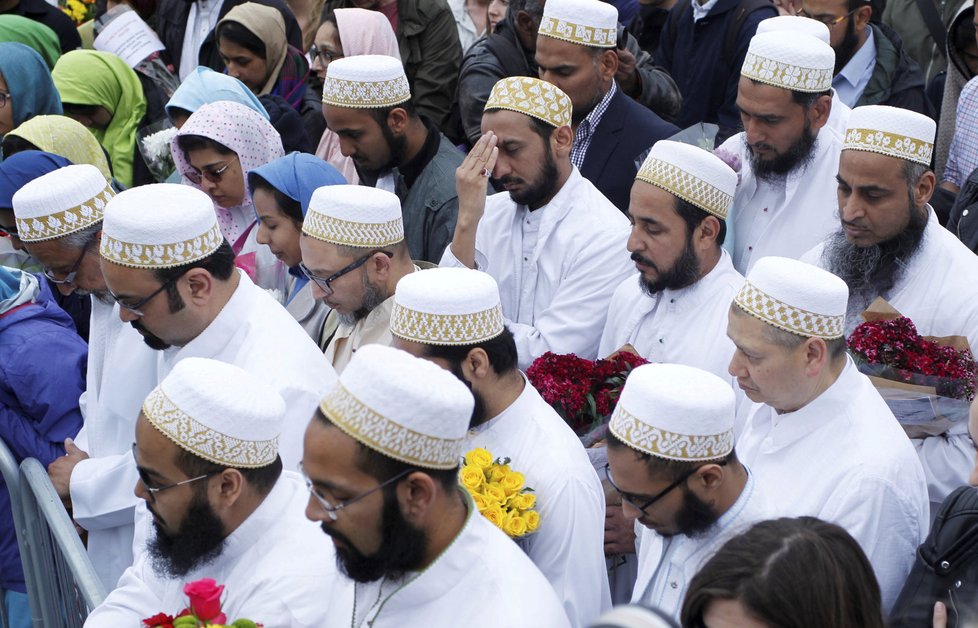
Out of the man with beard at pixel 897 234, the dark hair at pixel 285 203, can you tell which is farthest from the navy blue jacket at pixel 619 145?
the dark hair at pixel 285 203

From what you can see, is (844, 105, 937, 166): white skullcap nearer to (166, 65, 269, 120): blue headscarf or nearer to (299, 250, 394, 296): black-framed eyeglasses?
(299, 250, 394, 296): black-framed eyeglasses

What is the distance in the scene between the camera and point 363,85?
236 inches

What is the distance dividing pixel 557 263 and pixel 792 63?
4.69ft

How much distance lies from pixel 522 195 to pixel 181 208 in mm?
1664

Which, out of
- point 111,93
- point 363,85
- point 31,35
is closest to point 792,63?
point 363,85

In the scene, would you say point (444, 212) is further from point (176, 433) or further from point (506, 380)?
point (176, 433)

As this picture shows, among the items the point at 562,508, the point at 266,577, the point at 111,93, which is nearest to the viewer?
the point at 266,577

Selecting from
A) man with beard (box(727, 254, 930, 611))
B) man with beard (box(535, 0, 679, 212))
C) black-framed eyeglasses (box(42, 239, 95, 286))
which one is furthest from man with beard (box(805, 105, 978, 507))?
black-framed eyeglasses (box(42, 239, 95, 286))

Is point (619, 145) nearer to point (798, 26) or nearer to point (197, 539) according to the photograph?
point (798, 26)

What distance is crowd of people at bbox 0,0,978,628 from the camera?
3.05 m

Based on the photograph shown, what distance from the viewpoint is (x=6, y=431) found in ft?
16.0

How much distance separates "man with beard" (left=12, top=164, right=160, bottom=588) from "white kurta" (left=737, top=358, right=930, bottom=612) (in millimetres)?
2393

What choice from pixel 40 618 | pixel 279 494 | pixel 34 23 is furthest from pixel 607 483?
pixel 34 23

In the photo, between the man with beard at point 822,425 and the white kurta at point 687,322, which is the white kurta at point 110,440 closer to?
the white kurta at point 687,322
